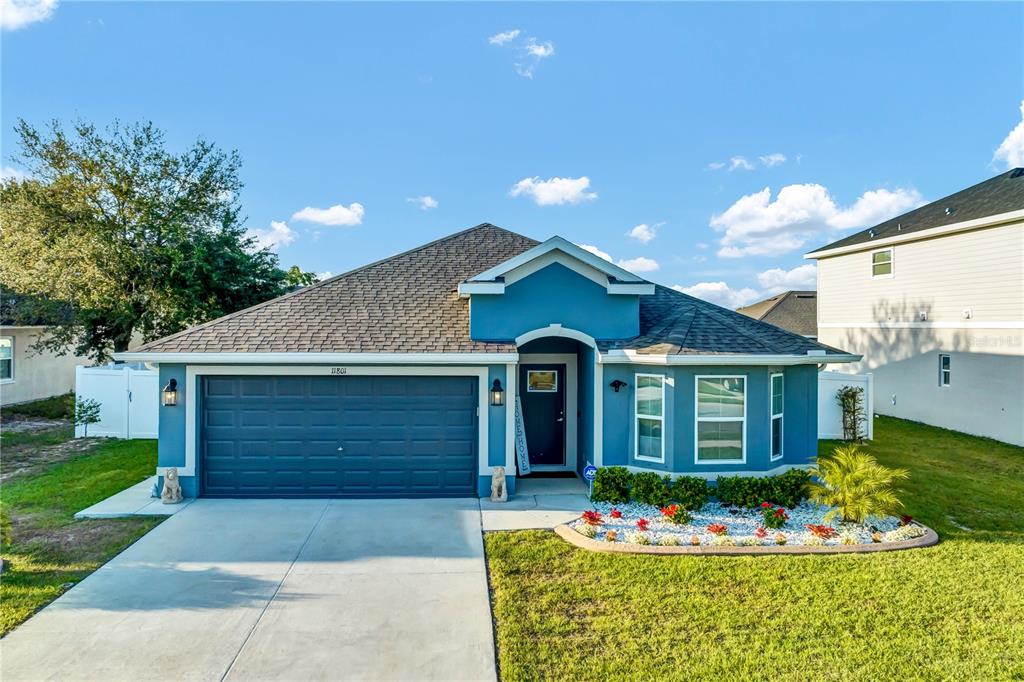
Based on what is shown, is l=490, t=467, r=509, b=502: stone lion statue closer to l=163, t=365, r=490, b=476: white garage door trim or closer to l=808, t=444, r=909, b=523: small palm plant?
l=163, t=365, r=490, b=476: white garage door trim

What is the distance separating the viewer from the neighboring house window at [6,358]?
1869 cm

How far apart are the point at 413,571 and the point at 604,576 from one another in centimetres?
231

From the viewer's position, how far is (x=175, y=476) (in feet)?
30.0

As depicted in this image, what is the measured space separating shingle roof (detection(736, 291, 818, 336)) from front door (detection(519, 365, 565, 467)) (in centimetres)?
1928

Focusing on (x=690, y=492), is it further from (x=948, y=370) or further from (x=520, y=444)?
(x=948, y=370)

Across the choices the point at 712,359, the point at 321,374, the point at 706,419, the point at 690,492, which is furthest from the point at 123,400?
the point at 712,359

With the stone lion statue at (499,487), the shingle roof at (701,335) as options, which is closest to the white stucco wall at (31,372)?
the stone lion statue at (499,487)

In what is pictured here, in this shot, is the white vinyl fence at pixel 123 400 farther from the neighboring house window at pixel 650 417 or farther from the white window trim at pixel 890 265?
the white window trim at pixel 890 265

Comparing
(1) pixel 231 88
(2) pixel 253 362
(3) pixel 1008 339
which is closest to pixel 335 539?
(2) pixel 253 362

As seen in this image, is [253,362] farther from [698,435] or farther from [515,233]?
[698,435]

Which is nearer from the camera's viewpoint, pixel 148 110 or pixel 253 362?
pixel 253 362

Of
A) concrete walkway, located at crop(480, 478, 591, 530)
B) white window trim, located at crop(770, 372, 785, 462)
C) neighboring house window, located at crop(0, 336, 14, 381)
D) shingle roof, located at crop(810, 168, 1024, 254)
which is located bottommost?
concrete walkway, located at crop(480, 478, 591, 530)

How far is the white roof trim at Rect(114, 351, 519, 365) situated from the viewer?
9.10 metres

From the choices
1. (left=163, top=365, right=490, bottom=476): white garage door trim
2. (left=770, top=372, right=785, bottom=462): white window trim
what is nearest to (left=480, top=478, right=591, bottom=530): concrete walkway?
(left=163, top=365, right=490, bottom=476): white garage door trim
